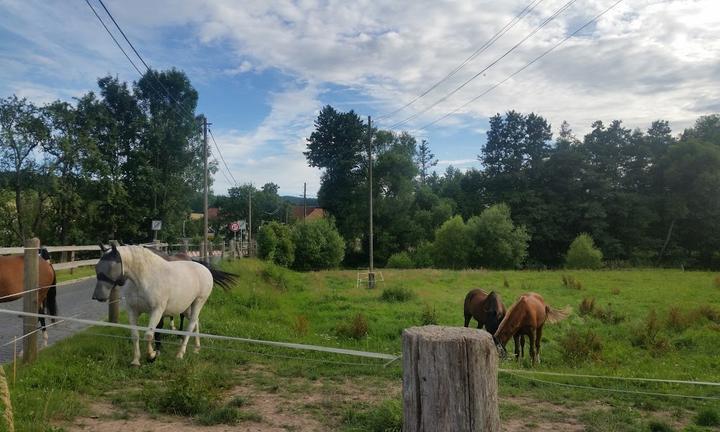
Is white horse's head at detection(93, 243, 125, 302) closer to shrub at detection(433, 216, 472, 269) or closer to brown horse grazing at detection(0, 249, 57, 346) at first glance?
brown horse grazing at detection(0, 249, 57, 346)

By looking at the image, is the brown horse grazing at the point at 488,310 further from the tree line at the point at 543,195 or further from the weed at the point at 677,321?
the tree line at the point at 543,195

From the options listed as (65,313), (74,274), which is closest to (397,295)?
(65,313)

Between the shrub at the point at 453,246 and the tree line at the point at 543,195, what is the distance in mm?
126

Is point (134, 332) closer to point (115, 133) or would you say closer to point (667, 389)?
point (667, 389)

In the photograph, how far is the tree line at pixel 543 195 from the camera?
48.1 meters

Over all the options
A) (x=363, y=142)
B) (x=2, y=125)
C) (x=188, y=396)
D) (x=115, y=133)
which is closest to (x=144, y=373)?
(x=188, y=396)

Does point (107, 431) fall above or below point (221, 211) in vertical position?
below

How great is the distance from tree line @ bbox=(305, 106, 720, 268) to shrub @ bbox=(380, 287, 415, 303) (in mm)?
28518

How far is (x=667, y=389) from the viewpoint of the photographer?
654 centimetres

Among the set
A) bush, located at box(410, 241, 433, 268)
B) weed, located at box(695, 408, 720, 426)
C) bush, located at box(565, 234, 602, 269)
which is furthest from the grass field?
bush, located at box(410, 241, 433, 268)

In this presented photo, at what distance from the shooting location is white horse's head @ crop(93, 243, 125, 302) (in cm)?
629

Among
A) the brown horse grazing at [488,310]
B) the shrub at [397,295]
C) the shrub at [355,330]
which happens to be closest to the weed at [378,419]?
the brown horse grazing at [488,310]

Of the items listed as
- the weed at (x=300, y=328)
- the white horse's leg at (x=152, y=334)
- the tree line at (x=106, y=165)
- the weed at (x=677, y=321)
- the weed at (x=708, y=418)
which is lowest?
the weed at (x=677, y=321)

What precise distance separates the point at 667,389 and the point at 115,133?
3623cm
